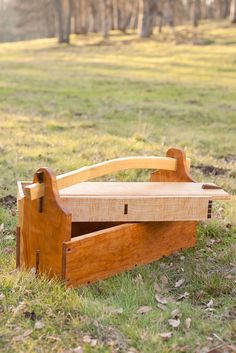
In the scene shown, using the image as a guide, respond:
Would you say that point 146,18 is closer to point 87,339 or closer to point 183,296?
point 183,296

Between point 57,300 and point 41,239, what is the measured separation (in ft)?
1.83

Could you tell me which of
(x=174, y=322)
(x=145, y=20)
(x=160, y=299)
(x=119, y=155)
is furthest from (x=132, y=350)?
(x=145, y=20)

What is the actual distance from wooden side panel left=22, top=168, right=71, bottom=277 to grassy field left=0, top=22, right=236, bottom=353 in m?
0.18

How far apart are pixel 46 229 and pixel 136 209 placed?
0.78 meters

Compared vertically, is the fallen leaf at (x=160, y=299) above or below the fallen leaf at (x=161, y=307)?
below

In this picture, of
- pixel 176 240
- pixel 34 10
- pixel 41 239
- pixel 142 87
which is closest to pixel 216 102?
pixel 142 87

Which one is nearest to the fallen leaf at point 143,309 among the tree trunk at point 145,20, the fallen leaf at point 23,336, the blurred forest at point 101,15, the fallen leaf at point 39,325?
the fallen leaf at point 39,325

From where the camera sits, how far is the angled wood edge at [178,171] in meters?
5.42

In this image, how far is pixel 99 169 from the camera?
15.4 ft

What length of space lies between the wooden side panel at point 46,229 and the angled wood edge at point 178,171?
1.58m

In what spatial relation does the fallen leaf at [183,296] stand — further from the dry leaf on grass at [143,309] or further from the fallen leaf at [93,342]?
the fallen leaf at [93,342]

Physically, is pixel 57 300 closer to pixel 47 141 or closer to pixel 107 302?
pixel 107 302

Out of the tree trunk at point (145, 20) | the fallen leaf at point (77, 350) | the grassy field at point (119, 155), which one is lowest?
the grassy field at point (119, 155)

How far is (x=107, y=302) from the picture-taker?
13.8 ft
